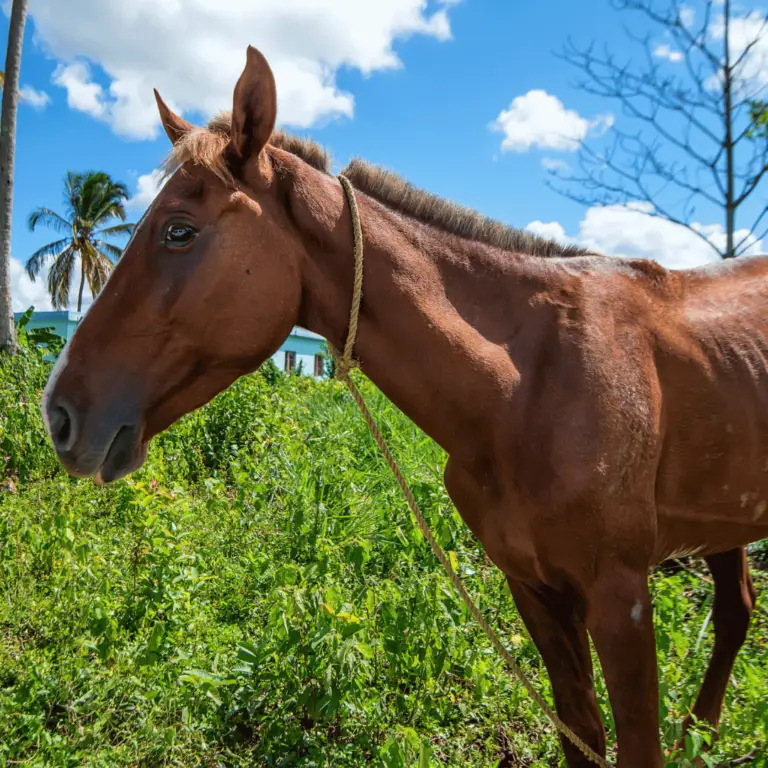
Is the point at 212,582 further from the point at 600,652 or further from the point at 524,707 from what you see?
the point at 600,652

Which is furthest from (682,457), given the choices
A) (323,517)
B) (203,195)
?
(323,517)

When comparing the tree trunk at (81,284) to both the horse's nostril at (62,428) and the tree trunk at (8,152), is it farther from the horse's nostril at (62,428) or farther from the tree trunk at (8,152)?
the horse's nostril at (62,428)

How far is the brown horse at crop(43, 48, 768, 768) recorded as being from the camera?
5.65ft

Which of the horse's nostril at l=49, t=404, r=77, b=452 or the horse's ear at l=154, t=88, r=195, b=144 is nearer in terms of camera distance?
the horse's nostril at l=49, t=404, r=77, b=452

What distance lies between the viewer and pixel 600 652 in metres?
1.73

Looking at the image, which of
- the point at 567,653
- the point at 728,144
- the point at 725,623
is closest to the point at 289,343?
the point at 728,144

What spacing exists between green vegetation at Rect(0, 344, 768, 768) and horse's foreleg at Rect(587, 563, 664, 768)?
385 mm

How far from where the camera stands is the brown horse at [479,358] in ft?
5.65

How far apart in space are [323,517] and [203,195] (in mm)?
2851

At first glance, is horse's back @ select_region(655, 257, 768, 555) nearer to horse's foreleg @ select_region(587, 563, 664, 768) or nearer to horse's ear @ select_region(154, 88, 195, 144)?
horse's foreleg @ select_region(587, 563, 664, 768)

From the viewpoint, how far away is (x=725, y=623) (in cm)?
270

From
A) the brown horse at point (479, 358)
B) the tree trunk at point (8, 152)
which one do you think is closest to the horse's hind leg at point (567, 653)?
the brown horse at point (479, 358)

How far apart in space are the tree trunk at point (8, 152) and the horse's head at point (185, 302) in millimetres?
9103

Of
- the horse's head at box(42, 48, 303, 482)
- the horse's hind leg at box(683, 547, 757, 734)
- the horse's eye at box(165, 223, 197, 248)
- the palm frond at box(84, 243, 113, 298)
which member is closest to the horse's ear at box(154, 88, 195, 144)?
the horse's head at box(42, 48, 303, 482)
